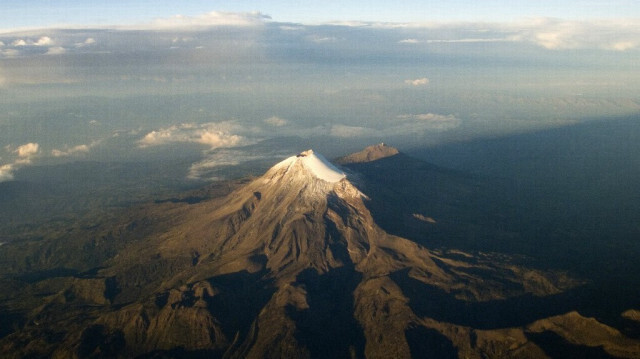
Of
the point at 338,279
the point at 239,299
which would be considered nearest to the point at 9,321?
the point at 239,299

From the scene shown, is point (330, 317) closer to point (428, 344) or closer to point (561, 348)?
point (428, 344)

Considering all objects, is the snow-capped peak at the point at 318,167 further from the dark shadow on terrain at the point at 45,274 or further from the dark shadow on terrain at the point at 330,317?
the dark shadow on terrain at the point at 45,274

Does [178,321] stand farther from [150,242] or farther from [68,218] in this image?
[68,218]

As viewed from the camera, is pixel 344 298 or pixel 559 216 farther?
pixel 559 216

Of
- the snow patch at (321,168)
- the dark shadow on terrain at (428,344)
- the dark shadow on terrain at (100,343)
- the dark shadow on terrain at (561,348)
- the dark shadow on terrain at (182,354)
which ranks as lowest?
the dark shadow on terrain at (100,343)

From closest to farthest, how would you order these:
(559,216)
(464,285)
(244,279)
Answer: (464,285) → (244,279) → (559,216)

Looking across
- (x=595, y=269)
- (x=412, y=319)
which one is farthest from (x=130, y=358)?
(x=595, y=269)

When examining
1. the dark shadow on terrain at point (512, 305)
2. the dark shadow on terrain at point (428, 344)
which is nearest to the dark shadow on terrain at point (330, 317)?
the dark shadow on terrain at point (428, 344)
